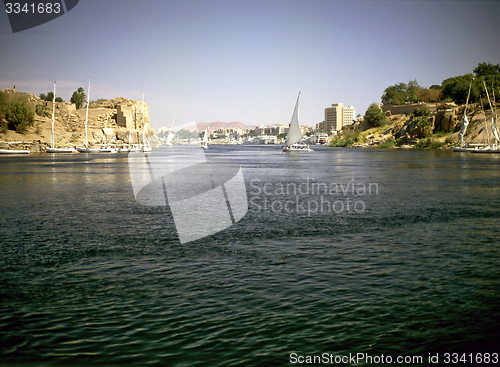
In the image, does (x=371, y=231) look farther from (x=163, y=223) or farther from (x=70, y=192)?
(x=70, y=192)

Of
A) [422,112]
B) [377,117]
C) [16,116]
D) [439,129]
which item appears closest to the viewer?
[16,116]

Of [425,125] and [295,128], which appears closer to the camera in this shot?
[295,128]

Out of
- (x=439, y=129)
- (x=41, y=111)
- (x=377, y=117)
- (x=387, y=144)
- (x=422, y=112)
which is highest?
(x=41, y=111)

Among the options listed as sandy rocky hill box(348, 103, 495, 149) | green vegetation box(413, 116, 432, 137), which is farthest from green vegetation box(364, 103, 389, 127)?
green vegetation box(413, 116, 432, 137)

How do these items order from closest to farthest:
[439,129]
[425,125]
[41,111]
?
[439,129], [425,125], [41,111]

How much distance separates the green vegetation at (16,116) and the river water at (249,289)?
11696cm

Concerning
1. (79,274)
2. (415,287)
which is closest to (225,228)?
(79,274)

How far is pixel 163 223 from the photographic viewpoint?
19.9 meters

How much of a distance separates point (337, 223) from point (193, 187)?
63.0 ft

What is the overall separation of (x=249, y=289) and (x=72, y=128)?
165701 mm

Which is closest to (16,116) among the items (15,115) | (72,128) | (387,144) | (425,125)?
(15,115)

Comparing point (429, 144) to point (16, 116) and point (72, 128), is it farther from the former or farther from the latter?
point (72, 128)

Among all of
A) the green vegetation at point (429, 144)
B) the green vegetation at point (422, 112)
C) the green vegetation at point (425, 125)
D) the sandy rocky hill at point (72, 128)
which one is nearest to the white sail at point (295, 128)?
the green vegetation at point (429, 144)

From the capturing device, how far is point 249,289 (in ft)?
35.2
